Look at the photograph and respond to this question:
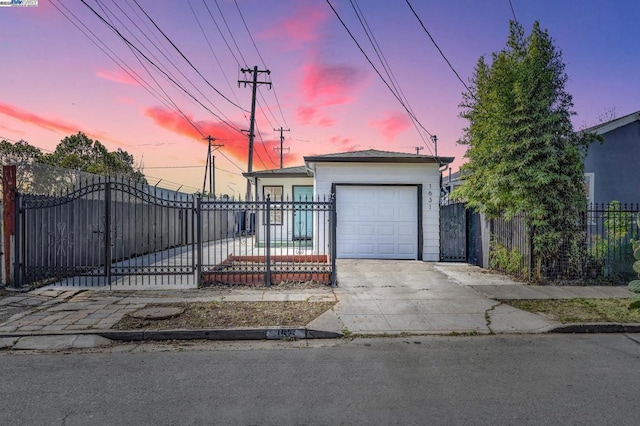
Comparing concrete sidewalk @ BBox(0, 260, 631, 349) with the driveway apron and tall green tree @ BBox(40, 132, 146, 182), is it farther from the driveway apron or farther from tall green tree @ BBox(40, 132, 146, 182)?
tall green tree @ BBox(40, 132, 146, 182)

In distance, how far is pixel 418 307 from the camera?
7.29 metres

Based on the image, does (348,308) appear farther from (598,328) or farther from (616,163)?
(616,163)

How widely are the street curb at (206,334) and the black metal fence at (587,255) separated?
642 centimetres

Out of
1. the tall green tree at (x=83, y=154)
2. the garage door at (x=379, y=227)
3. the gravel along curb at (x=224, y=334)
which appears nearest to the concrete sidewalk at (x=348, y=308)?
the gravel along curb at (x=224, y=334)

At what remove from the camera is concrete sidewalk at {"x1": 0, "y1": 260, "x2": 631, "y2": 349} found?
579cm

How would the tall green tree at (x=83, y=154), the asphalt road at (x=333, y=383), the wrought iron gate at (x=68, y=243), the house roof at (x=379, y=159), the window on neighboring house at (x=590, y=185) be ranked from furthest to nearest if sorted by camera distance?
the tall green tree at (x=83, y=154) → the window on neighboring house at (x=590, y=185) → the house roof at (x=379, y=159) → the wrought iron gate at (x=68, y=243) → the asphalt road at (x=333, y=383)

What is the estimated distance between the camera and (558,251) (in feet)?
31.6

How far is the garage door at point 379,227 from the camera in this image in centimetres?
1320

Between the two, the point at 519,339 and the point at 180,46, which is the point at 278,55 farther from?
the point at 519,339

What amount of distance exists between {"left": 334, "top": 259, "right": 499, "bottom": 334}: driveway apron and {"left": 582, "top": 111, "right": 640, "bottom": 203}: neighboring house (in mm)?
7016

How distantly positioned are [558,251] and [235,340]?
8127 millimetres

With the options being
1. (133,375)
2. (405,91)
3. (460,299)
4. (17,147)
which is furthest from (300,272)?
(17,147)

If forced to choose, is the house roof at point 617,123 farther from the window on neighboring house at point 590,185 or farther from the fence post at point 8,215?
the fence post at point 8,215

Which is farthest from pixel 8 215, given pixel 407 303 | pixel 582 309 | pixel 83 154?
pixel 83 154
